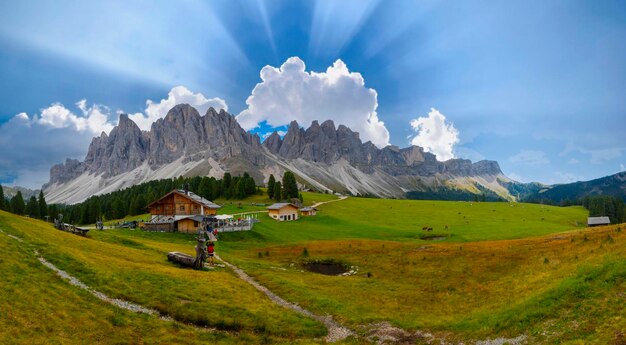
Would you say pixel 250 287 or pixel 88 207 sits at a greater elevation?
pixel 88 207

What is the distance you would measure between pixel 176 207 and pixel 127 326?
7400 centimetres

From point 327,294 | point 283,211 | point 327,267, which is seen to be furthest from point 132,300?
point 283,211

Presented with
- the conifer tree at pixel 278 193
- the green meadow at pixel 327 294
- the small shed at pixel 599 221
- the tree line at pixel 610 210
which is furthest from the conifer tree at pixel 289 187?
the tree line at pixel 610 210

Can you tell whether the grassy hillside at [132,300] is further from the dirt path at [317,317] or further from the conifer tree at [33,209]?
the conifer tree at [33,209]

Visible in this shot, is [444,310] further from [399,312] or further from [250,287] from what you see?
[250,287]

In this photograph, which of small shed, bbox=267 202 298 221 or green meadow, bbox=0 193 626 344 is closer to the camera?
green meadow, bbox=0 193 626 344

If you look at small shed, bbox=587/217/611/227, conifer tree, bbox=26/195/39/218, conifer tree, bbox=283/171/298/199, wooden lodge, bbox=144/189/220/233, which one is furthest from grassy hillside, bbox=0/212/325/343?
conifer tree, bbox=26/195/39/218

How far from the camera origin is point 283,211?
11744cm

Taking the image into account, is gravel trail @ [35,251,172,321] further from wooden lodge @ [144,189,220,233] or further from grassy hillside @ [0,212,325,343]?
wooden lodge @ [144,189,220,233]

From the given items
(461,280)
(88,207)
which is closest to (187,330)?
(461,280)

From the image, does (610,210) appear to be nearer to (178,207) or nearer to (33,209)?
(178,207)

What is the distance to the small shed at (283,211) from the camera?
11600 centimetres

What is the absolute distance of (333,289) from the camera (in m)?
37.0

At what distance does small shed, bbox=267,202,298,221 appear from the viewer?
116000mm
